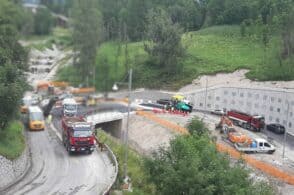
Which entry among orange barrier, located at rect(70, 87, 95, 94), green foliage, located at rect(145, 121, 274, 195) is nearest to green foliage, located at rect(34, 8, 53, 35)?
orange barrier, located at rect(70, 87, 95, 94)

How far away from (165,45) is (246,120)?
13856 mm

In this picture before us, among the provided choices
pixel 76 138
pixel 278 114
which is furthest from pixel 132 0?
pixel 76 138

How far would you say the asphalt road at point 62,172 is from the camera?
32.2 m

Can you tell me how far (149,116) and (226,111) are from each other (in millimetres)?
8254

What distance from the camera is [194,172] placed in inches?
1038

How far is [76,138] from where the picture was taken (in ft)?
129

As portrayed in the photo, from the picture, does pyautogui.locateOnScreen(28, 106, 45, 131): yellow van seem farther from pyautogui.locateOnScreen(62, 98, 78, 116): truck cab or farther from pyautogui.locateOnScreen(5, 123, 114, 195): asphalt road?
pyautogui.locateOnScreen(5, 123, 114, 195): asphalt road

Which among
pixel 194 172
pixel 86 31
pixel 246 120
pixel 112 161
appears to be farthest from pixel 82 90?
pixel 194 172

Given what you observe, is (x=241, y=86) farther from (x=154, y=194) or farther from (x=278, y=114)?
(x=154, y=194)

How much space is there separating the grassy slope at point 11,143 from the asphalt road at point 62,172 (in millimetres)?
1628

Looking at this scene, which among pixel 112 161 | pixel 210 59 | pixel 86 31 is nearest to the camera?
pixel 112 161

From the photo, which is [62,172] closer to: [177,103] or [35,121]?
[35,121]

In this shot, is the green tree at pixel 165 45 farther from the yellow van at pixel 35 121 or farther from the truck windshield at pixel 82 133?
the truck windshield at pixel 82 133

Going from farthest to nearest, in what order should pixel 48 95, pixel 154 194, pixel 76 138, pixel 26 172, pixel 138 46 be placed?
pixel 48 95 → pixel 138 46 → pixel 76 138 → pixel 26 172 → pixel 154 194
